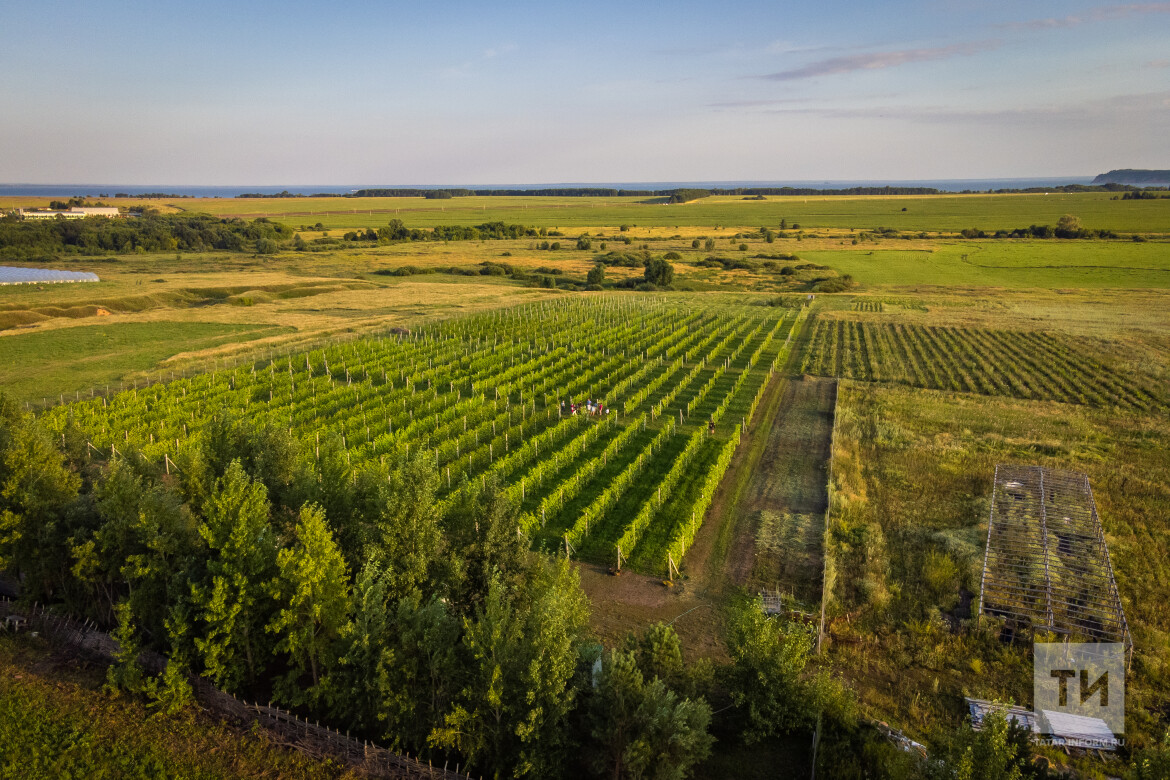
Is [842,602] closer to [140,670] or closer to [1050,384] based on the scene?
[140,670]

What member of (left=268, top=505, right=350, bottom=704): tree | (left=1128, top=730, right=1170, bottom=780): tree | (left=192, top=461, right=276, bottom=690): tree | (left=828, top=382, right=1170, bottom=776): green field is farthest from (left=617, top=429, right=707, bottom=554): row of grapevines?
(left=1128, top=730, right=1170, bottom=780): tree

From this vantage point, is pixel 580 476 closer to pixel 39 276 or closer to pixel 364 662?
pixel 364 662

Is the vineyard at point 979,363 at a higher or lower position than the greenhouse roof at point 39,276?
lower

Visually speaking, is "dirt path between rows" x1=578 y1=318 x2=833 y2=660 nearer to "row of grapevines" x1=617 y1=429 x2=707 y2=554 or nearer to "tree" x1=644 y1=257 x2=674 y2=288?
"row of grapevines" x1=617 y1=429 x2=707 y2=554

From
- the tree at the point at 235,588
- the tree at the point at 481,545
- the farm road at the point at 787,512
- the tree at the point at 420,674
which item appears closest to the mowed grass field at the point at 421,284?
the tree at the point at 235,588

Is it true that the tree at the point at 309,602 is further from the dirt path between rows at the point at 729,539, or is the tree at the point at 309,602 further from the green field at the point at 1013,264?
the green field at the point at 1013,264

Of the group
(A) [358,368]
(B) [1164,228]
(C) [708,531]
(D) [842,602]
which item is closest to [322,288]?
(A) [358,368]
